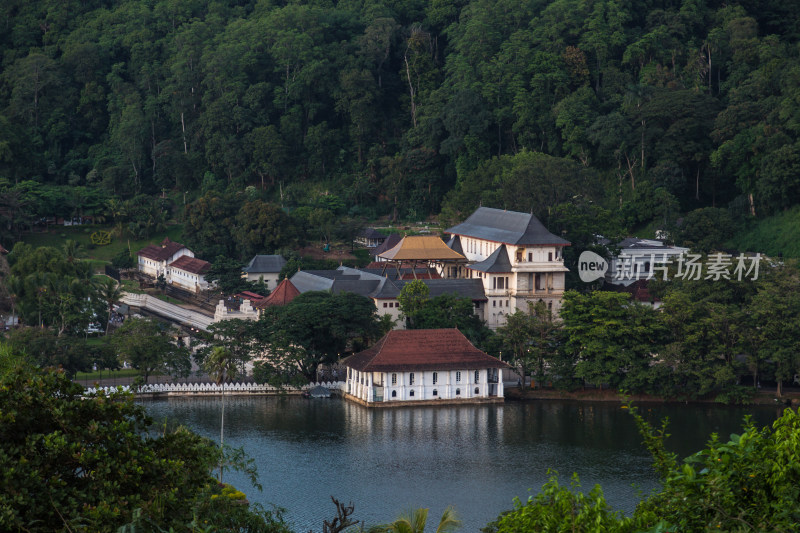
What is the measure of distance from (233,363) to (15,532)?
87.7 feet

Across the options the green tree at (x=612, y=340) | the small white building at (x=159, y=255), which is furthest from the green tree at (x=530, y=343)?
the small white building at (x=159, y=255)

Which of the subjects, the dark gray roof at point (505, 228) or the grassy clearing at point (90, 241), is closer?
the dark gray roof at point (505, 228)

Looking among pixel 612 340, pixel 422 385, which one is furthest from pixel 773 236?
pixel 422 385

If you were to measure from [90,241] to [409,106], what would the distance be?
20745 millimetres

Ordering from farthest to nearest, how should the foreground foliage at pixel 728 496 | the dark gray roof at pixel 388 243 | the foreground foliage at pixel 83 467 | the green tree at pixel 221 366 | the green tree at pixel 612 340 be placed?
the dark gray roof at pixel 388 243 < the green tree at pixel 612 340 < the green tree at pixel 221 366 < the foreground foliage at pixel 83 467 < the foreground foliage at pixel 728 496

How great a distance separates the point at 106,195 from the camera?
219 feet

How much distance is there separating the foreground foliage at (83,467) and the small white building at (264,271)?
126 feet

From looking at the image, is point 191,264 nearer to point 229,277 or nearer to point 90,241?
point 229,277

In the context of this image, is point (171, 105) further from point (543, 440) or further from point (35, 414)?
point (35, 414)

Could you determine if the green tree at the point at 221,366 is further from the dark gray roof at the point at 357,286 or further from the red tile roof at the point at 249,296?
the red tile roof at the point at 249,296

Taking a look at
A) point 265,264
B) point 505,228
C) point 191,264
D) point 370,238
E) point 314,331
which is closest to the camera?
point 314,331

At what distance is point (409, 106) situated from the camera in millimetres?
73438

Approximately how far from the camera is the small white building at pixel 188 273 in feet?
182

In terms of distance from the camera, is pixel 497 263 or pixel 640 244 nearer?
pixel 497 263
